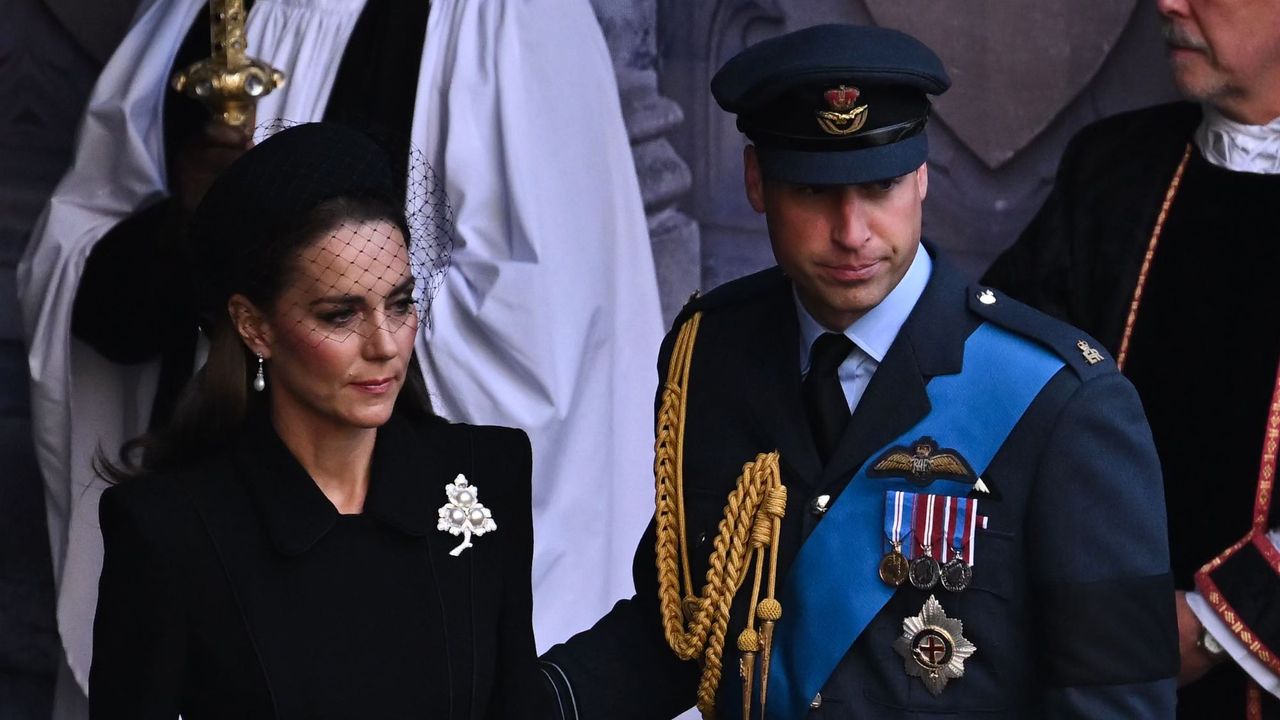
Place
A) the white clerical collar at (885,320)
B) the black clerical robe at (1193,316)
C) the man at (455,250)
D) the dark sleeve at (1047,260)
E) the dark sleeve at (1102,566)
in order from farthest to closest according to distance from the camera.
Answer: the man at (455,250)
the dark sleeve at (1047,260)
the black clerical robe at (1193,316)
the white clerical collar at (885,320)
the dark sleeve at (1102,566)

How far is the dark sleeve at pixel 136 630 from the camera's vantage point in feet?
8.26

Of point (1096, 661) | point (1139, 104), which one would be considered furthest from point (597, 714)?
point (1139, 104)

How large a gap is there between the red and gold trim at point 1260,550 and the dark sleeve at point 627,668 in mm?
890

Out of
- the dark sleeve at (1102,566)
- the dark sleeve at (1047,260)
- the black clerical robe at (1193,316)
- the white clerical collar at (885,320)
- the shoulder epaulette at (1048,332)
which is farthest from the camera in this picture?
the dark sleeve at (1047,260)

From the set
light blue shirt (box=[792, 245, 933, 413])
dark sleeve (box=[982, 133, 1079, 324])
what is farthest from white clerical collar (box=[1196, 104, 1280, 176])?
light blue shirt (box=[792, 245, 933, 413])

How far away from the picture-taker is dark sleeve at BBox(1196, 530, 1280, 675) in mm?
3164

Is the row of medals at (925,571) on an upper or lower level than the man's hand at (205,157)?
upper

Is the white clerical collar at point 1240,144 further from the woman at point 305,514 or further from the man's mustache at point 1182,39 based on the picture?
the woman at point 305,514

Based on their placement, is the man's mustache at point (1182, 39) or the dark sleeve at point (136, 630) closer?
the dark sleeve at point (136, 630)

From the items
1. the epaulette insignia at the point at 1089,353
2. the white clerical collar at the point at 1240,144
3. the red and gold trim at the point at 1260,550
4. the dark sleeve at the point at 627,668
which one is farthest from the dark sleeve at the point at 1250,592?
the dark sleeve at the point at 627,668

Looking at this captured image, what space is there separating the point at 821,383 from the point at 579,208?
54.7 inches

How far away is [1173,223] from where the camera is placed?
3498 millimetres

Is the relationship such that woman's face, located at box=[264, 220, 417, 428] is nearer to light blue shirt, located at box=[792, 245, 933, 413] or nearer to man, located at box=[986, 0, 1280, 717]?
light blue shirt, located at box=[792, 245, 933, 413]

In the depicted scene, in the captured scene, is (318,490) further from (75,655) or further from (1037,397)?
(75,655)
